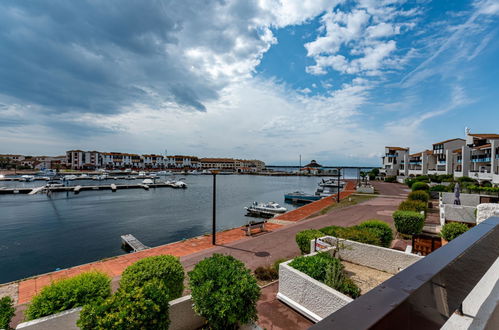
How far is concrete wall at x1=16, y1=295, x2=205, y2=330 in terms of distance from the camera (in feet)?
13.9

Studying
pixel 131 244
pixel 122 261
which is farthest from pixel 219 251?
pixel 131 244

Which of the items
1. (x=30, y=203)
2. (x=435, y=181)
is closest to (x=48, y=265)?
(x=30, y=203)

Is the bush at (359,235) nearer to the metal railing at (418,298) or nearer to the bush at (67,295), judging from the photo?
the bush at (67,295)

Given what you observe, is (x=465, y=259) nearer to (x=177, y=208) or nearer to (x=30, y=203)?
(x=177, y=208)

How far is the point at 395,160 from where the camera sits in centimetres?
6938

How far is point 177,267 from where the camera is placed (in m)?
6.02

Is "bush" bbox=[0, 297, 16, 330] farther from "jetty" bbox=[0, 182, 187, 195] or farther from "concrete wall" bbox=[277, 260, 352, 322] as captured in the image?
"jetty" bbox=[0, 182, 187, 195]

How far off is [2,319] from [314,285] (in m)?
6.12

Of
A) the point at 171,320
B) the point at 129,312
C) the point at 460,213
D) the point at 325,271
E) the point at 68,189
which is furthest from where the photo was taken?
the point at 68,189

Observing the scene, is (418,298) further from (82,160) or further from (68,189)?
(82,160)

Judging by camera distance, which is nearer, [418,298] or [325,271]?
[418,298]

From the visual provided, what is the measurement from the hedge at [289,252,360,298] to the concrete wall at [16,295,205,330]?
115 inches

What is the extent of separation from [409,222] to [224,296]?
12115 millimetres

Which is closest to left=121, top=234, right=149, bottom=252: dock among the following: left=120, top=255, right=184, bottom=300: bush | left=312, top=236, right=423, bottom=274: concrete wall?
left=120, top=255, right=184, bottom=300: bush
